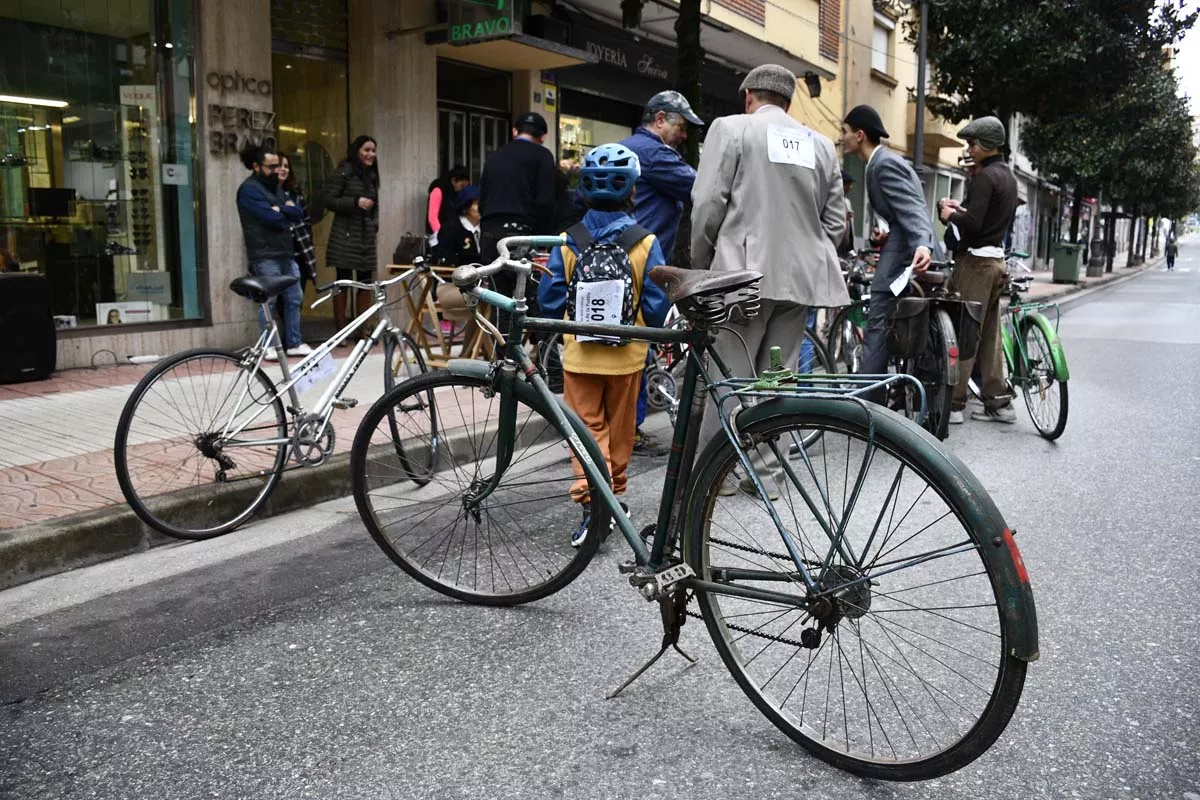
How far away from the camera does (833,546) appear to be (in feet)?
8.46

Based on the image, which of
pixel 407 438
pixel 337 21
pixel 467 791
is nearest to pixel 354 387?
pixel 407 438

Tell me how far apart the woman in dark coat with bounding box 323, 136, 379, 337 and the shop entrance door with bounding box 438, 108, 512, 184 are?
2.11 meters

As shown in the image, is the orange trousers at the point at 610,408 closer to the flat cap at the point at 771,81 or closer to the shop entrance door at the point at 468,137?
the flat cap at the point at 771,81

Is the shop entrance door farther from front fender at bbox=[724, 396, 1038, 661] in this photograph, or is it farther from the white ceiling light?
front fender at bbox=[724, 396, 1038, 661]

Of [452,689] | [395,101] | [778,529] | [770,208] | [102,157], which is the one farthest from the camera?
[395,101]

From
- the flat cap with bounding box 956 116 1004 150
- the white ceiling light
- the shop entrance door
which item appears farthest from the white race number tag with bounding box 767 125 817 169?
the shop entrance door

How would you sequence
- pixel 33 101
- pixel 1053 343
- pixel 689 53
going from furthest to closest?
pixel 689 53 → pixel 33 101 → pixel 1053 343

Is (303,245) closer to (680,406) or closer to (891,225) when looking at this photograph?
(891,225)

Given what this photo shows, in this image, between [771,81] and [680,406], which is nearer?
[680,406]

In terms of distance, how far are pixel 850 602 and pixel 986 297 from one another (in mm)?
5192

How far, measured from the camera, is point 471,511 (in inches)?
147

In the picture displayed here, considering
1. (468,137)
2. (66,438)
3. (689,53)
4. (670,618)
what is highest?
(689,53)

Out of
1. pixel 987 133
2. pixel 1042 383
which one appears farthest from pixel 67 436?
pixel 1042 383

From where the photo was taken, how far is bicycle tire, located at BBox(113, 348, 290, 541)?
14.6ft
